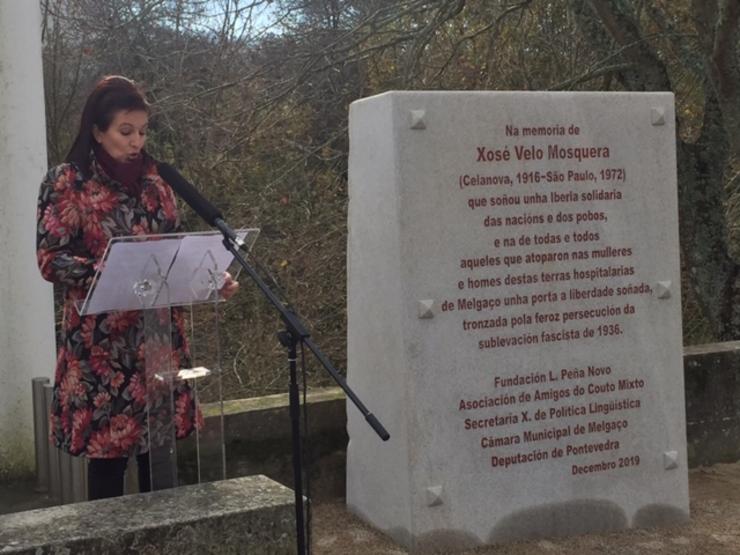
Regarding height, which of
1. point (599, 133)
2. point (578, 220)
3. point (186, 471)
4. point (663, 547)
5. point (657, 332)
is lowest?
point (663, 547)

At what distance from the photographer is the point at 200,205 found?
2.72 m

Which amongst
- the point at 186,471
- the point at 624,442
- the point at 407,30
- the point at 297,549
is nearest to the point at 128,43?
the point at 407,30

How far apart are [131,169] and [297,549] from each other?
137cm

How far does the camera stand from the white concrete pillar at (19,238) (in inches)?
192

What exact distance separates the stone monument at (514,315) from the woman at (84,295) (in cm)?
107

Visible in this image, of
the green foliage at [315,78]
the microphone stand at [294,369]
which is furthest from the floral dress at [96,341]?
the green foliage at [315,78]

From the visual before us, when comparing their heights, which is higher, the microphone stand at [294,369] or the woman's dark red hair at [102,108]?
the woman's dark red hair at [102,108]

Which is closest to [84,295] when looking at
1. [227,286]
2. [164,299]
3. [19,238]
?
[164,299]

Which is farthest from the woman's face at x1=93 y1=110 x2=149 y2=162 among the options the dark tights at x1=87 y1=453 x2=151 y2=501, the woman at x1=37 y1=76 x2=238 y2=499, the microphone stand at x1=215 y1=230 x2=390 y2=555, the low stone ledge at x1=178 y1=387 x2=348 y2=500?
the low stone ledge at x1=178 y1=387 x2=348 y2=500

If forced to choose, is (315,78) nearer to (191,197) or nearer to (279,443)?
(279,443)

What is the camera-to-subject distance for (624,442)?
4.30 metres

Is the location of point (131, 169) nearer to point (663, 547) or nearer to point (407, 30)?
point (663, 547)

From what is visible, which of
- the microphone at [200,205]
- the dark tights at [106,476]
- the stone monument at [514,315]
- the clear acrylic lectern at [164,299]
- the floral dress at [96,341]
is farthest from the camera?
the stone monument at [514,315]

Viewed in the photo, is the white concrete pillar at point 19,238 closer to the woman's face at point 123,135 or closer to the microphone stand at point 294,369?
the woman's face at point 123,135
